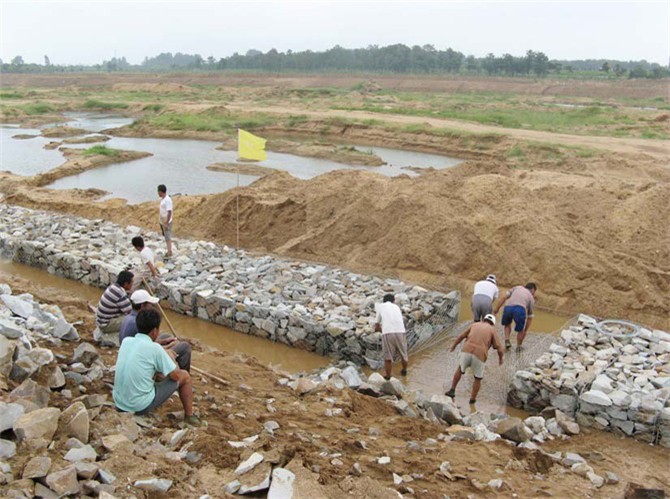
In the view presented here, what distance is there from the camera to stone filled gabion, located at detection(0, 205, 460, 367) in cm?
915

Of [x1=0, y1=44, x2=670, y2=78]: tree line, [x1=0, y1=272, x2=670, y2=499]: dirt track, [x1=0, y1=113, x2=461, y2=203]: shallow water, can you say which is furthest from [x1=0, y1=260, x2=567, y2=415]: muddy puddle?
[x1=0, y1=44, x2=670, y2=78]: tree line

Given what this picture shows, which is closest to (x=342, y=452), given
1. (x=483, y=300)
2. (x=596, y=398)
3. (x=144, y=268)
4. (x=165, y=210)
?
(x=596, y=398)

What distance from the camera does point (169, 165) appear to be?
27516mm

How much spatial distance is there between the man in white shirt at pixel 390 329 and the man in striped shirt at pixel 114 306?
Result: 127 inches

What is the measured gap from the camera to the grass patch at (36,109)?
4619 centimetres

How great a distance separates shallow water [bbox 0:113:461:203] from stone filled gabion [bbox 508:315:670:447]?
1574cm

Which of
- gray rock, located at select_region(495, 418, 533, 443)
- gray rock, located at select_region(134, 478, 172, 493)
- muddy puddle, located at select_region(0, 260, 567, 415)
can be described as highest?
gray rock, located at select_region(134, 478, 172, 493)

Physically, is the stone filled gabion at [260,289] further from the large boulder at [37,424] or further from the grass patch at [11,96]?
the grass patch at [11,96]

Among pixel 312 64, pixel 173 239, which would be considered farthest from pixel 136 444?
pixel 312 64

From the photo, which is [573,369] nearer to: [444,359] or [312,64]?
[444,359]

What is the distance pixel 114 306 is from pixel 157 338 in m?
1.16

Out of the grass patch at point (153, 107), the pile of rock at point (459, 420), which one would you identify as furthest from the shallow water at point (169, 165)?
the pile of rock at point (459, 420)

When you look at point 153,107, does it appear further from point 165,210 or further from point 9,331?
point 9,331

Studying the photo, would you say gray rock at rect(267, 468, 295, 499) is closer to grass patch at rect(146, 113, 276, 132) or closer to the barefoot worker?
the barefoot worker
